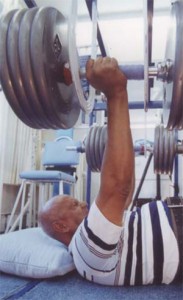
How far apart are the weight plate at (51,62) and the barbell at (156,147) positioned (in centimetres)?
99

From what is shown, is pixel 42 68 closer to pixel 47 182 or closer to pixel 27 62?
pixel 27 62

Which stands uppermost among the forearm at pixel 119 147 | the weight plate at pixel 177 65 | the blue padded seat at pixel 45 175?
the weight plate at pixel 177 65

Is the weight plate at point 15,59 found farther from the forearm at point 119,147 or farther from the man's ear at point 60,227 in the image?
the man's ear at point 60,227

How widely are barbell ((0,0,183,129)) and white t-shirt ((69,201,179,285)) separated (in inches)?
12.0

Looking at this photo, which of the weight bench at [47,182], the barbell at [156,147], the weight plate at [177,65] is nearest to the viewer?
the weight plate at [177,65]

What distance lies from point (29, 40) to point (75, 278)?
776 millimetres

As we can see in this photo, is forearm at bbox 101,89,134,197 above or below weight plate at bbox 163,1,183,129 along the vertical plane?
below

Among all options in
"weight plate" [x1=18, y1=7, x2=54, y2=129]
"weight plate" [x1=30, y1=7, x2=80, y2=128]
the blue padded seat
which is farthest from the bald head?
the blue padded seat

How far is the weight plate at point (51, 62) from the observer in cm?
76

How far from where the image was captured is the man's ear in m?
1.17

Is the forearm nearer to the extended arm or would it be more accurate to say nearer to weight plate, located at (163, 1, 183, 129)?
the extended arm

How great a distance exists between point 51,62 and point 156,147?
1232 millimetres

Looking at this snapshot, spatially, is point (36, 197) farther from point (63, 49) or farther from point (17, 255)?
point (63, 49)

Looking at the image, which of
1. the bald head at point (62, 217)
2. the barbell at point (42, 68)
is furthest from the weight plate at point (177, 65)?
the bald head at point (62, 217)
